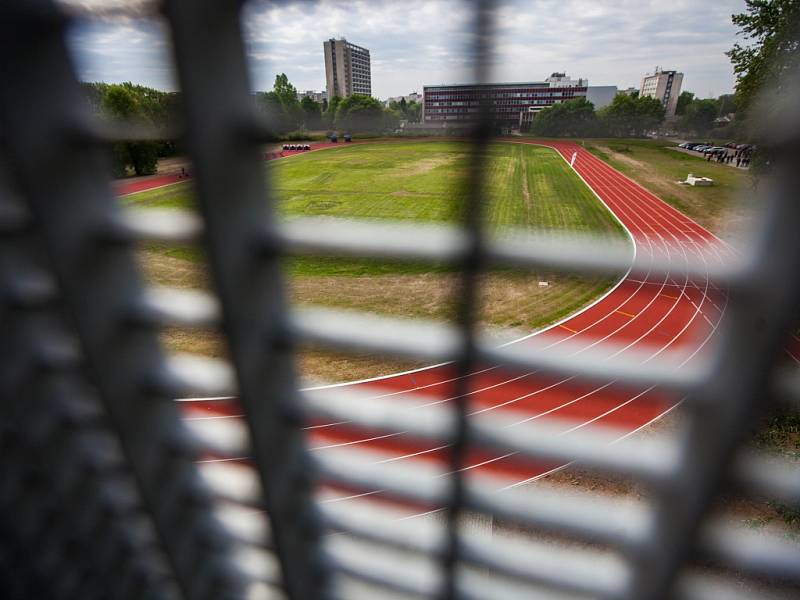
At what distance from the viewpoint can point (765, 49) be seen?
63 centimetres

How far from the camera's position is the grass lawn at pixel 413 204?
809 millimetres

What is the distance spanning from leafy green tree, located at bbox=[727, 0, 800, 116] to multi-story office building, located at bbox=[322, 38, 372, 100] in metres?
0.63

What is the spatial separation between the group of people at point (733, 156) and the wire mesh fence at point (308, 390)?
72mm

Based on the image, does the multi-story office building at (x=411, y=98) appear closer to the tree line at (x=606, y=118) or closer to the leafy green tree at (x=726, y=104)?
the tree line at (x=606, y=118)

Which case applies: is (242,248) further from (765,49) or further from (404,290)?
(765,49)

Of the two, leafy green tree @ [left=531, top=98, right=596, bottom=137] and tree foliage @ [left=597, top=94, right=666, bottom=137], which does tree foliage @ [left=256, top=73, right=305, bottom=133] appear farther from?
tree foliage @ [left=597, top=94, right=666, bottom=137]

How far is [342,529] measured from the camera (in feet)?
4.24

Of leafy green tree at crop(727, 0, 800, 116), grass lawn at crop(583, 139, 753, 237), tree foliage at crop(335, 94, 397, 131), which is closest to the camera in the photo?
leafy green tree at crop(727, 0, 800, 116)

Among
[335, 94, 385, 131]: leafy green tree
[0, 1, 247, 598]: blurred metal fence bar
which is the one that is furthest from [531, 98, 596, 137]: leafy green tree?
[0, 1, 247, 598]: blurred metal fence bar

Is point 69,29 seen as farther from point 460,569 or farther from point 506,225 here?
point 460,569

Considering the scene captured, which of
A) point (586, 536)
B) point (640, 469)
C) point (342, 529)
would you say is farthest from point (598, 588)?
point (342, 529)

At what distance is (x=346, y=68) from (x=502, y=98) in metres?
0.42

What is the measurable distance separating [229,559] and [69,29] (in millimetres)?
1685

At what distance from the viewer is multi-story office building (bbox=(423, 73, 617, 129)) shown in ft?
2.22
